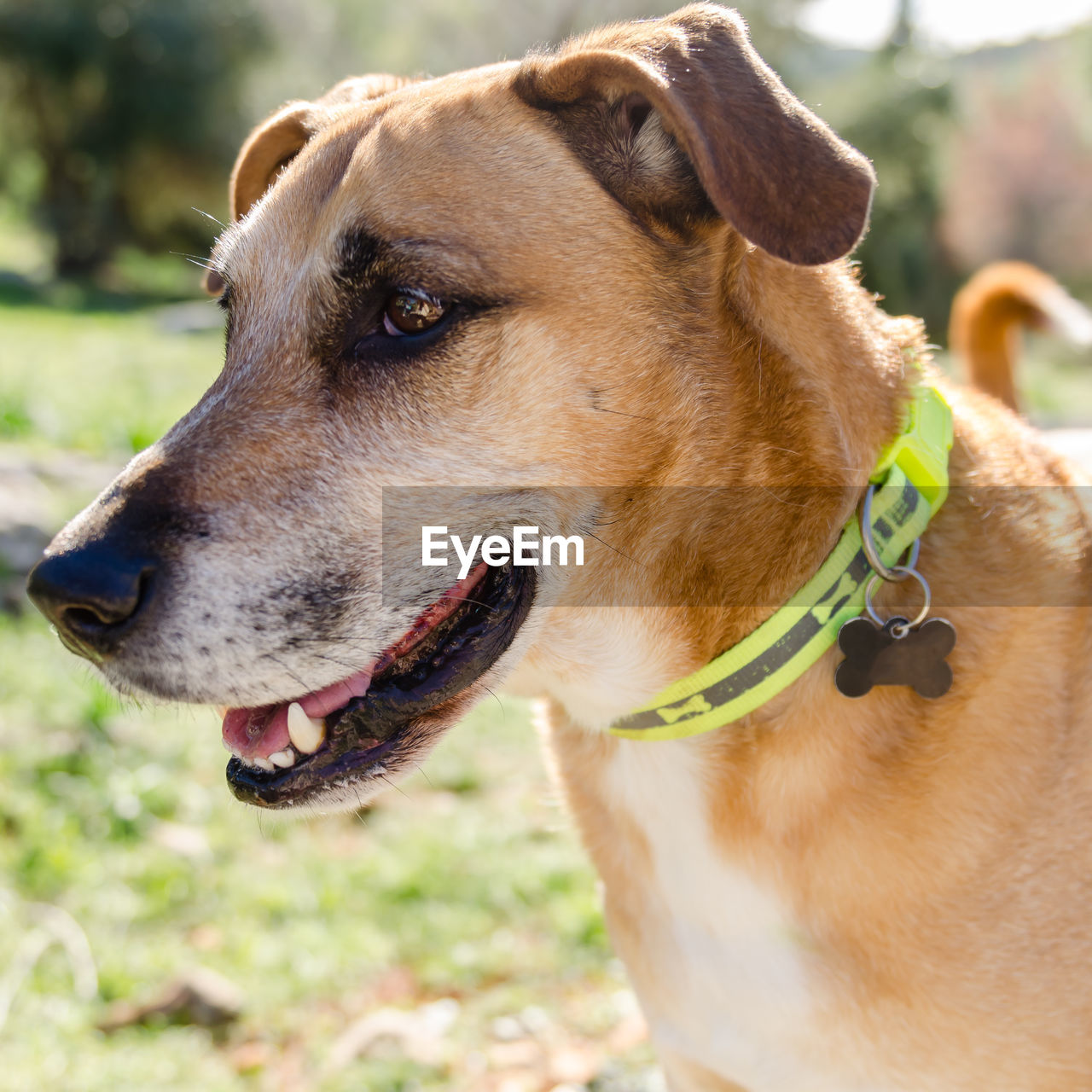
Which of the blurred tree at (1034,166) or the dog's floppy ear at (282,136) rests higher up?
the dog's floppy ear at (282,136)

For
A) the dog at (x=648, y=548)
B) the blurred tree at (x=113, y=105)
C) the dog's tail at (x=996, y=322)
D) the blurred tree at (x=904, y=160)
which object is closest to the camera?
the dog at (x=648, y=548)

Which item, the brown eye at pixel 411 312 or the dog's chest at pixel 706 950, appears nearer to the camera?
the brown eye at pixel 411 312

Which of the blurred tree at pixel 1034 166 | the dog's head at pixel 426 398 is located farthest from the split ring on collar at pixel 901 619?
the blurred tree at pixel 1034 166

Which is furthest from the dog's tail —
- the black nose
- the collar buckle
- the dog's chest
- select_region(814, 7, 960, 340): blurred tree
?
select_region(814, 7, 960, 340): blurred tree

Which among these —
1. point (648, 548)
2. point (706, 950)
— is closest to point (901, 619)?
point (648, 548)

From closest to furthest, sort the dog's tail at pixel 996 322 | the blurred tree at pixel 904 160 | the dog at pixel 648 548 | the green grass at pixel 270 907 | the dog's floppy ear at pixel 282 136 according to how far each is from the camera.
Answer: the dog at pixel 648 548
the dog's floppy ear at pixel 282 136
the green grass at pixel 270 907
the dog's tail at pixel 996 322
the blurred tree at pixel 904 160

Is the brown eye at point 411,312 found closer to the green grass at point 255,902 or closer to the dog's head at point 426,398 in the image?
the dog's head at point 426,398

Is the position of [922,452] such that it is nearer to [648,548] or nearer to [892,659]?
[892,659]

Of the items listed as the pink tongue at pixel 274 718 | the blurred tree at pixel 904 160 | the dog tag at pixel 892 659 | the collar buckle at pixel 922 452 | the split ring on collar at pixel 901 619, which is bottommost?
the blurred tree at pixel 904 160

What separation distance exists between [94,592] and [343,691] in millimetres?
513

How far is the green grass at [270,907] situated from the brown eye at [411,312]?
127 centimetres

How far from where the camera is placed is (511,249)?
6.56ft

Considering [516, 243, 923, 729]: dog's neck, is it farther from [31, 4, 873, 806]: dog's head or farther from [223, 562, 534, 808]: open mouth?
[223, 562, 534, 808]: open mouth

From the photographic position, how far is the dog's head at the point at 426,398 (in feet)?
6.23
